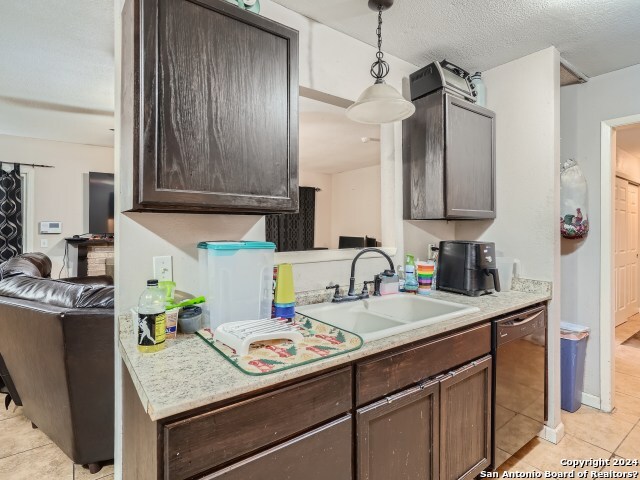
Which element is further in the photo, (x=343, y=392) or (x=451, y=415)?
(x=451, y=415)

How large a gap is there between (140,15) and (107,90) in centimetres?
222

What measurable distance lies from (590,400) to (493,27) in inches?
101

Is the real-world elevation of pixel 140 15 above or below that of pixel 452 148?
above

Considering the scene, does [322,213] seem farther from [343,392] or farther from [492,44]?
[343,392]

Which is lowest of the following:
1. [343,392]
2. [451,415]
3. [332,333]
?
[451,415]

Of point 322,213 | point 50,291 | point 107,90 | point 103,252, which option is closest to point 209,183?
point 50,291

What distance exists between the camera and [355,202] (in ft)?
14.3

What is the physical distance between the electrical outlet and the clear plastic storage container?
0.41 feet

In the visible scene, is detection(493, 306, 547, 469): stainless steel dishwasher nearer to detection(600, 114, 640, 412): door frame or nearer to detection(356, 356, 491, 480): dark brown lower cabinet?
detection(356, 356, 491, 480): dark brown lower cabinet

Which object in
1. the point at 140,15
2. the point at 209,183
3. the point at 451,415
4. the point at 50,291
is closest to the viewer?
the point at 140,15

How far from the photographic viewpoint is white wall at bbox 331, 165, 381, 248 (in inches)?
141

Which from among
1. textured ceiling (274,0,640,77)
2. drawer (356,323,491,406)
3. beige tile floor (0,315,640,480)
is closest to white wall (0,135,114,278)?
beige tile floor (0,315,640,480)

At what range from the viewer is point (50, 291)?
5.92 feet

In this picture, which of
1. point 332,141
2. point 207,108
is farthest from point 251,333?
point 332,141
